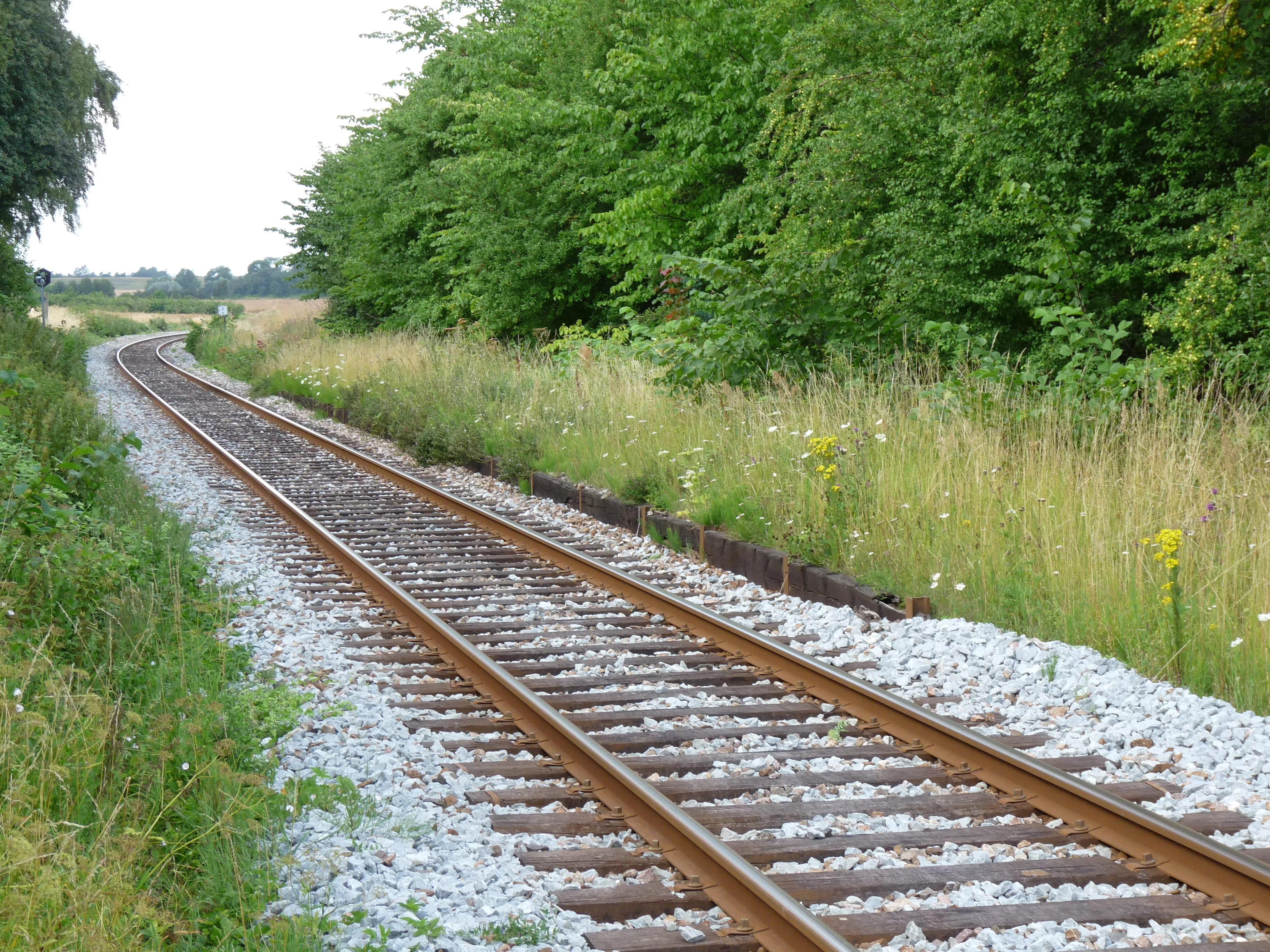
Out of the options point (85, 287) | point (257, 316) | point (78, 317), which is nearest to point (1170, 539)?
point (257, 316)

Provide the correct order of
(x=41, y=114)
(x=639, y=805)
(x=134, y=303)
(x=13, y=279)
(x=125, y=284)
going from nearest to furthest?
(x=639, y=805) → (x=41, y=114) → (x=13, y=279) → (x=134, y=303) → (x=125, y=284)

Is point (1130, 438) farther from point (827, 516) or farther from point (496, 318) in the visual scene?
point (496, 318)

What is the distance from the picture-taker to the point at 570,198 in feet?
81.7

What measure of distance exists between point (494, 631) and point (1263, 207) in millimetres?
8179

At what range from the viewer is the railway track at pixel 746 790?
3.90 meters

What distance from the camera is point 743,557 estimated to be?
9.43 m

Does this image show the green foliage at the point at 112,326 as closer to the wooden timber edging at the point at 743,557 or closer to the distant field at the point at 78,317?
the distant field at the point at 78,317

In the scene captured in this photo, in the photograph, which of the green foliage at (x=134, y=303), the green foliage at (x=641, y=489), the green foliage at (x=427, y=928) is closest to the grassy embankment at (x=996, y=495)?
the green foliage at (x=641, y=489)

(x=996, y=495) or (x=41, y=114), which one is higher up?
(x=41, y=114)

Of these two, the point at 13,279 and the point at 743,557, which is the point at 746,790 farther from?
the point at 13,279

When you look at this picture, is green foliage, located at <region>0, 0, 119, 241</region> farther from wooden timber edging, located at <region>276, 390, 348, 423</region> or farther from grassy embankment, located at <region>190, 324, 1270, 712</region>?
grassy embankment, located at <region>190, 324, 1270, 712</region>

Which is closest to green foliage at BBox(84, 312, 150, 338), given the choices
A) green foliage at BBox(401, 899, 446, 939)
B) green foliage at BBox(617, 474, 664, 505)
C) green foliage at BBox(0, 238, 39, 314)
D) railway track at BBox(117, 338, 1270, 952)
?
green foliage at BBox(0, 238, 39, 314)

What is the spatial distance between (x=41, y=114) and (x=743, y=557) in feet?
86.1

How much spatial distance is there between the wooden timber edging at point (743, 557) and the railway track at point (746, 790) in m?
0.74
